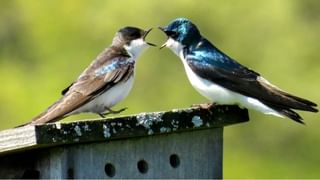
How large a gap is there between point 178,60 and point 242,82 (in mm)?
5802

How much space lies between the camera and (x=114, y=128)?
4426 millimetres

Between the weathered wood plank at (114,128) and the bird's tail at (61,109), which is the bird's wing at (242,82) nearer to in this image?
the weathered wood plank at (114,128)

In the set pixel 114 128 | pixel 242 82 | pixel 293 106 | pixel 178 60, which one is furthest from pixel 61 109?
pixel 178 60

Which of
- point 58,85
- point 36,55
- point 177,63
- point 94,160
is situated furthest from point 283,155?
point 94,160

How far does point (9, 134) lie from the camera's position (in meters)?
4.36

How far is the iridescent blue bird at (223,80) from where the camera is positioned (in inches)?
194

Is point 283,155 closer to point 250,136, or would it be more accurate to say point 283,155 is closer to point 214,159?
point 250,136

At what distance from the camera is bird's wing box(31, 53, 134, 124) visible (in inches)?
189

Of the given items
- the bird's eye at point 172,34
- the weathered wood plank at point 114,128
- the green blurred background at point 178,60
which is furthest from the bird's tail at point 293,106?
the green blurred background at point 178,60

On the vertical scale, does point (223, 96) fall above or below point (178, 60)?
below

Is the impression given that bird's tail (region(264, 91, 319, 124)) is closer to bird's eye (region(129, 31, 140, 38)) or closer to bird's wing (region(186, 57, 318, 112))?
bird's wing (region(186, 57, 318, 112))

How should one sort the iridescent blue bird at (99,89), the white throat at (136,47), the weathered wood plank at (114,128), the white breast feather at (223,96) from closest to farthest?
the weathered wood plank at (114,128) < the iridescent blue bird at (99,89) < the white breast feather at (223,96) < the white throat at (136,47)

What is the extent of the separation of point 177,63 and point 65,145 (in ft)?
21.9

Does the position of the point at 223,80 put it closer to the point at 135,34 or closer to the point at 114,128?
the point at 135,34
